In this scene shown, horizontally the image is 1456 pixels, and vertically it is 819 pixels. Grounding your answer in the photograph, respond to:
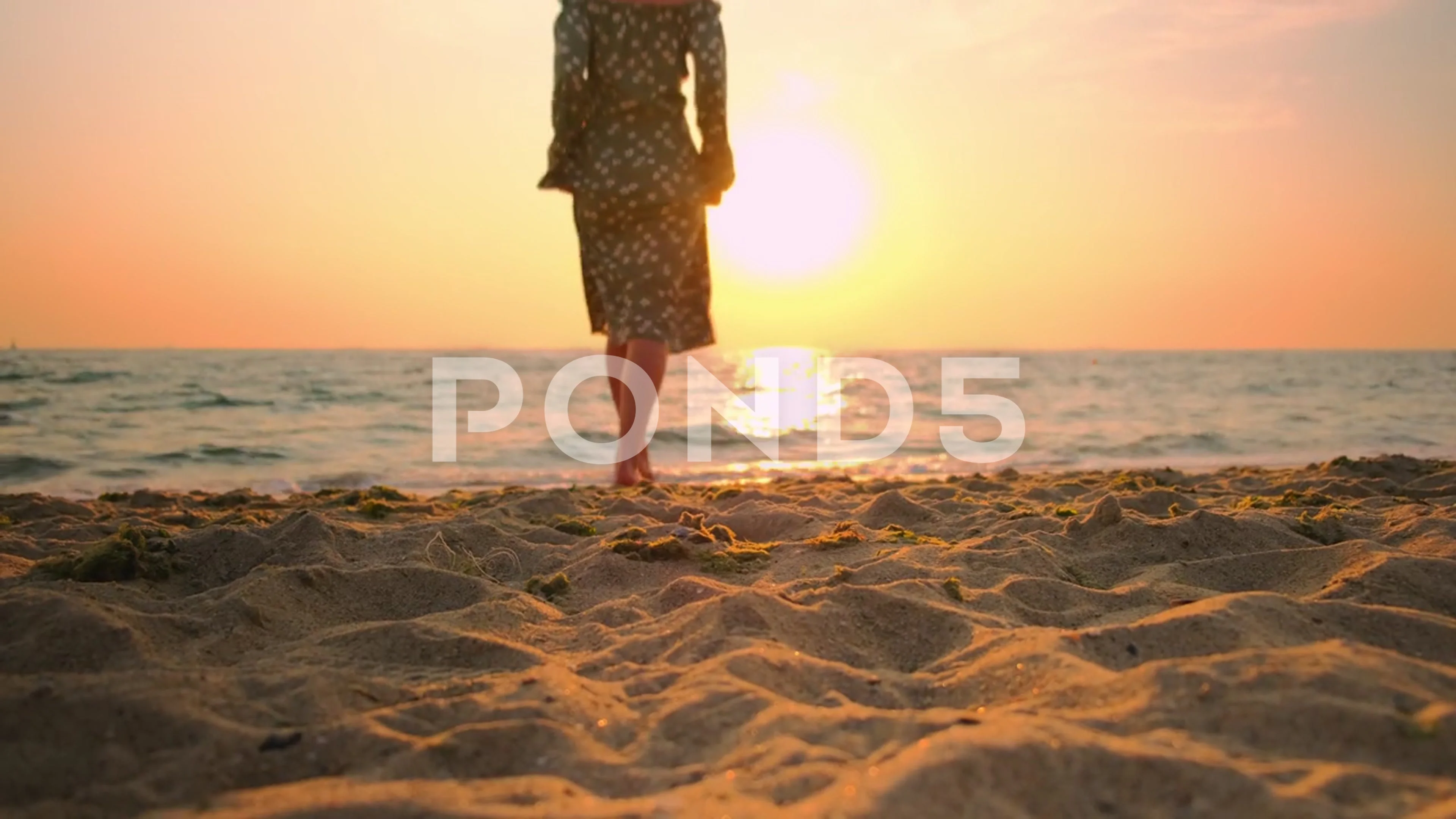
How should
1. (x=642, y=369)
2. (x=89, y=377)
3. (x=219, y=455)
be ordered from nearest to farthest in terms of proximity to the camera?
(x=642, y=369) → (x=219, y=455) → (x=89, y=377)

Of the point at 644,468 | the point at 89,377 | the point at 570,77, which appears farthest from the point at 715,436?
the point at 89,377

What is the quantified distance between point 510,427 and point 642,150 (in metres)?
5.38

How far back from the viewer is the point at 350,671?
1538mm

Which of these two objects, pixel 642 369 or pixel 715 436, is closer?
pixel 642 369

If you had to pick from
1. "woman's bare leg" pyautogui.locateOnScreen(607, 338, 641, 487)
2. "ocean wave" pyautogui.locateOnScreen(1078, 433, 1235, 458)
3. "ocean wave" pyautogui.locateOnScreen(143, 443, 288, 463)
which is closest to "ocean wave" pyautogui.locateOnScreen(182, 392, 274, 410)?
"ocean wave" pyautogui.locateOnScreen(143, 443, 288, 463)

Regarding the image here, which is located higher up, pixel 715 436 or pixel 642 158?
pixel 642 158

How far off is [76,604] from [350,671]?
0.59 metres

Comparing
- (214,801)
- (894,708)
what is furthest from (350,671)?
(894,708)

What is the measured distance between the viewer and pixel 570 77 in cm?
387

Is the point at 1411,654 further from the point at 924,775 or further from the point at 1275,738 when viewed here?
the point at 924,775

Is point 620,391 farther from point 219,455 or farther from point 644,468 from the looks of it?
point 219,455

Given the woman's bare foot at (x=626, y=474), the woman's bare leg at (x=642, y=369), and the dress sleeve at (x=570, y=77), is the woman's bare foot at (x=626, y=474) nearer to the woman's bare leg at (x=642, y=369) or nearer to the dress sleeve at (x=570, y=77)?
the woman's bare leg at (x=642, y=369)

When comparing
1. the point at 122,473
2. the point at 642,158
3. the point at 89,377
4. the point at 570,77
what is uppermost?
the point at 570,77

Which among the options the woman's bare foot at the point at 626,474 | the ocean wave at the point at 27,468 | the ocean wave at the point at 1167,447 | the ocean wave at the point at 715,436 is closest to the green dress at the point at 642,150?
the woman's bare foot at the point at 626,474
